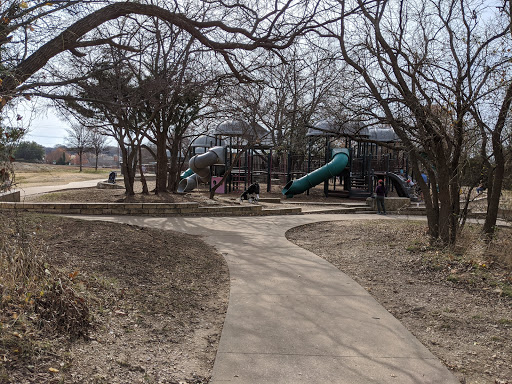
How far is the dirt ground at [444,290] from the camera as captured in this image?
13.5ft

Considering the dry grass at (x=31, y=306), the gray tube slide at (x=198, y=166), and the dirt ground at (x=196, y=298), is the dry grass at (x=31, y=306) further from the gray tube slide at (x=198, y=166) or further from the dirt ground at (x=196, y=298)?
the gray tube slide at (x=198, y=166)

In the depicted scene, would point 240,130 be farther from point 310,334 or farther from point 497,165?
point 310,334

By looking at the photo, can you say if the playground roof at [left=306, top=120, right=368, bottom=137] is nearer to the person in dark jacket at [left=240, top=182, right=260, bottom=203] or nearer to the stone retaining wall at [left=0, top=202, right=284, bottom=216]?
the person in dark jacket at [left=240, top=182, right=260, bottom=203]

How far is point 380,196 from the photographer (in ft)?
59.7

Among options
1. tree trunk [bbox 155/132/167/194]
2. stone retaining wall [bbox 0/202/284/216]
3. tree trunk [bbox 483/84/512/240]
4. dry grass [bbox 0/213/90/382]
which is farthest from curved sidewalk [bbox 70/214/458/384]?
tree trunk [bbox 155/132/167/194]

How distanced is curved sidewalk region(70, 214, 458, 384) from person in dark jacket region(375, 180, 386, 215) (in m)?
11.2

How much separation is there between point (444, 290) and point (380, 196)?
12.3 metres

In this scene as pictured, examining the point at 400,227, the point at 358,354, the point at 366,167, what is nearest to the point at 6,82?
the point at 358,354

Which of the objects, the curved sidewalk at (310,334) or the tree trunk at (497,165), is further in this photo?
the tree trunk at (497,165)

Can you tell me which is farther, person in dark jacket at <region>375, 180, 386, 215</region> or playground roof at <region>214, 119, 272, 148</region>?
playground roof at <region>214, 119, 272, 148</region>

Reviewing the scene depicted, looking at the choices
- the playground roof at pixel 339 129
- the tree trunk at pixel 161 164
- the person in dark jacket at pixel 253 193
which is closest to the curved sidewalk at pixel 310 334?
the playground roof at pixel 339 129

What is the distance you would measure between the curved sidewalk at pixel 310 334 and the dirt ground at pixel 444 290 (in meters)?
0.28

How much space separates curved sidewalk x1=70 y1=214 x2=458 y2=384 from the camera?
358 cm

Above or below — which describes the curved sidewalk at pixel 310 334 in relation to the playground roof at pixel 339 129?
below
